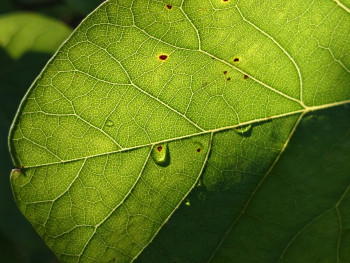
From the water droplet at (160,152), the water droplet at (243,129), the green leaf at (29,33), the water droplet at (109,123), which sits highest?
the green leaf at (29,33)

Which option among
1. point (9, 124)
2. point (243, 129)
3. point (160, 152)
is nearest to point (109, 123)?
Answer: point (160, 152)

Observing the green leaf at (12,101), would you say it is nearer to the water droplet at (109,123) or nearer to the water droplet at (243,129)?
the water droplet at (109,123)

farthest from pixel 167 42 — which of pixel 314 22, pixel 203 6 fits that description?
pixel 314 22

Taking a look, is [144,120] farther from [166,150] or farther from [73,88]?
[73,88]

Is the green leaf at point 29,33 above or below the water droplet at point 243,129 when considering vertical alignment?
above

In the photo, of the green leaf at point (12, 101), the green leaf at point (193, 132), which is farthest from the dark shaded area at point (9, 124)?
the green leaf at point (193, 132)
